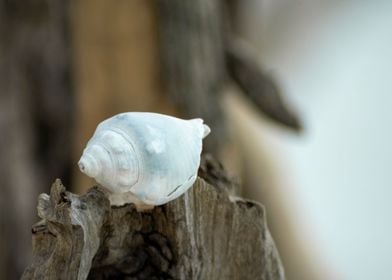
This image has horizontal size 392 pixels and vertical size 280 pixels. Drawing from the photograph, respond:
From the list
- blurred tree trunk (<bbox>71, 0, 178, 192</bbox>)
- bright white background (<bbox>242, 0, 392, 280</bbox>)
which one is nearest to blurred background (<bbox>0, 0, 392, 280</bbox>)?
blurred tree trunk (<bbox>71, 0, 178, 192</bbox>)

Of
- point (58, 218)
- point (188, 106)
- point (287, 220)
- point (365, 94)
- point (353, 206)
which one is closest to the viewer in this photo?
point (58, 218)

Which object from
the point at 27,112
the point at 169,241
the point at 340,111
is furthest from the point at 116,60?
the point at 340,111

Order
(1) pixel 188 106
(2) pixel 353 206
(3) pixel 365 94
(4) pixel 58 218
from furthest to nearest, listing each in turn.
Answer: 1. (3) pixel 365 94
2. (2) pixel 353 206
3. (1) pixel 188 106
4. (4) pixel 58 218

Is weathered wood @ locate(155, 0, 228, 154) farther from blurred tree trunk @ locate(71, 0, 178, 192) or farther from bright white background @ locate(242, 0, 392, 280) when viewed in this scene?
bright white background @ locate(242, 0, 392, 280)

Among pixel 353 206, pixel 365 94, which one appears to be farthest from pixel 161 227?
pixel 365 94

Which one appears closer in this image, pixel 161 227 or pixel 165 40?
pixel 161 227

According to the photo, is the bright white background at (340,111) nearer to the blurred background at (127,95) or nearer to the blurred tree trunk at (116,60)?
the blurred background at (127,95)

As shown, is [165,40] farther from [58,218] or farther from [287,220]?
[58,218]
